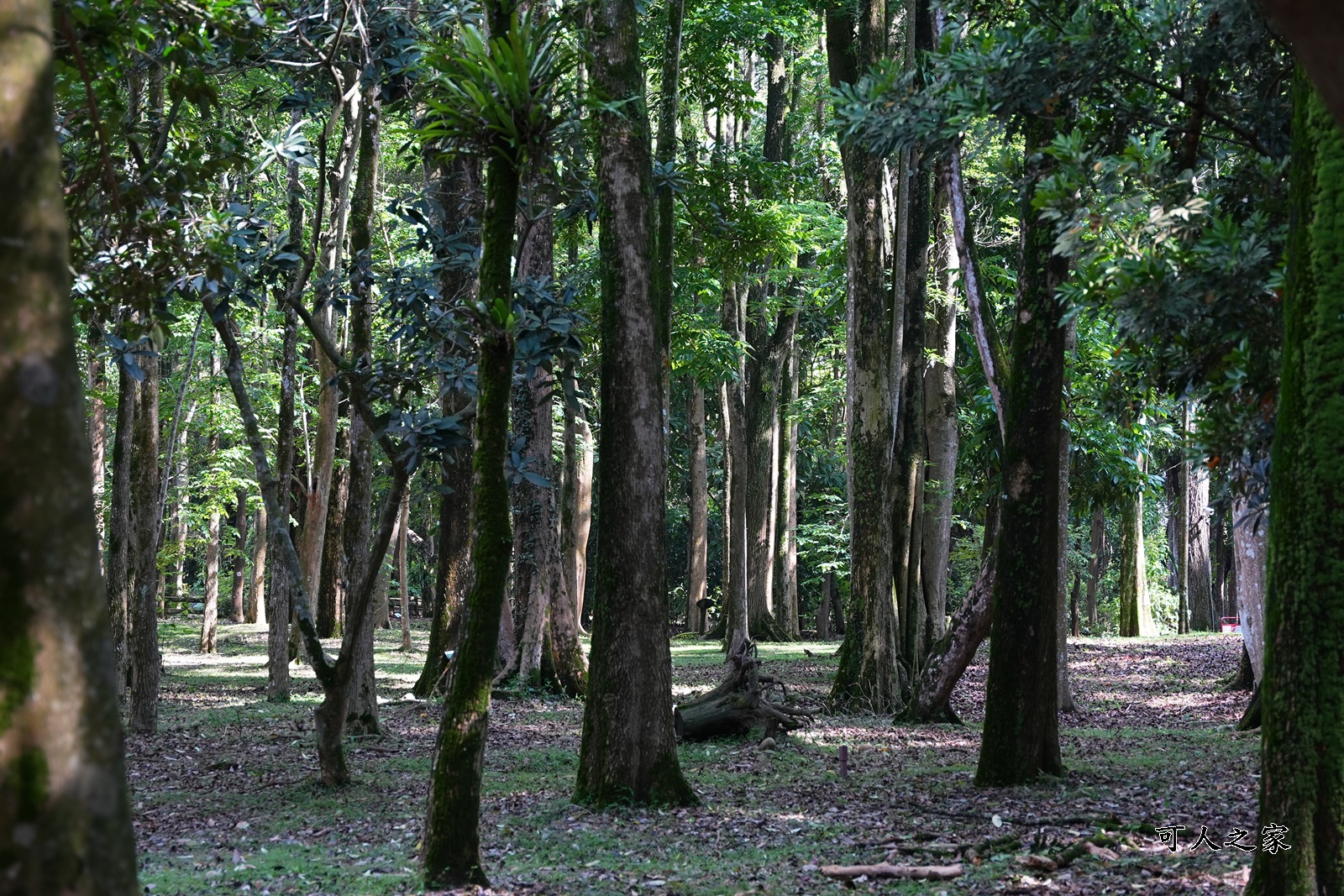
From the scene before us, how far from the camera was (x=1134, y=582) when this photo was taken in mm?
27891

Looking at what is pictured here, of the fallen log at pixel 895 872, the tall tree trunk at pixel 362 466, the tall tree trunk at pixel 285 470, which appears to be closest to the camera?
the fallen log at pixel 895 872

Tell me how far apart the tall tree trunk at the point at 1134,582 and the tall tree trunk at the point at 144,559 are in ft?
69.0

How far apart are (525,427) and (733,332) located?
1073 cm

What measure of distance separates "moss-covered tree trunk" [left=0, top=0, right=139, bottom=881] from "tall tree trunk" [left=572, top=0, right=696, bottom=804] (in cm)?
619

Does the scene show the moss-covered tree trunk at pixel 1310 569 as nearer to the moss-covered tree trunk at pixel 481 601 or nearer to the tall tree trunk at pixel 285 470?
the moss-covered tree trunk at pixel 481 601

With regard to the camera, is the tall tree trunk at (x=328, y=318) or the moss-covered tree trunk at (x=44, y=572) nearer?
the moss-covered tree trunk at (x=44, y=572)

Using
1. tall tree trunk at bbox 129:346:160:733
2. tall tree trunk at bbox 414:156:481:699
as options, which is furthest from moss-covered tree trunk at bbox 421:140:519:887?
tall tree trunk at bbox 414:156:481:699

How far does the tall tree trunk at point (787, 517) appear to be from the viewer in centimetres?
3102

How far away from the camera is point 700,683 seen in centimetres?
1872

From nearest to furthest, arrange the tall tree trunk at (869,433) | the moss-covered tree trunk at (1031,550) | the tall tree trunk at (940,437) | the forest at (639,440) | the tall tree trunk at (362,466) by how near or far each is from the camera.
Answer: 1. the forest at (639,440)
2. the moss-covered tree trunk at (1031,550)
3. the tall tree trunk at (362,466)
4. the tall tree trunk at (869,433)
5. the tall tree trunk at (940,437)

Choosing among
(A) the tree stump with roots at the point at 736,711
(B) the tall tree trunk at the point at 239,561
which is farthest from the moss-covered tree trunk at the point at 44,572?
(B) the tall tree trunk at the point at 239,561

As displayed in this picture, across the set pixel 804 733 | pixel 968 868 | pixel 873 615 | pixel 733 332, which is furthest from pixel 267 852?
pixel 733 332

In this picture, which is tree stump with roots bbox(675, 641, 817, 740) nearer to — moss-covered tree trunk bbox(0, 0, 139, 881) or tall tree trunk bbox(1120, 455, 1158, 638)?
moss-covered tree trunk bbox(0, 0, 139, 881)

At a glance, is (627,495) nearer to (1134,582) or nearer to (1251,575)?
(1251,575)
